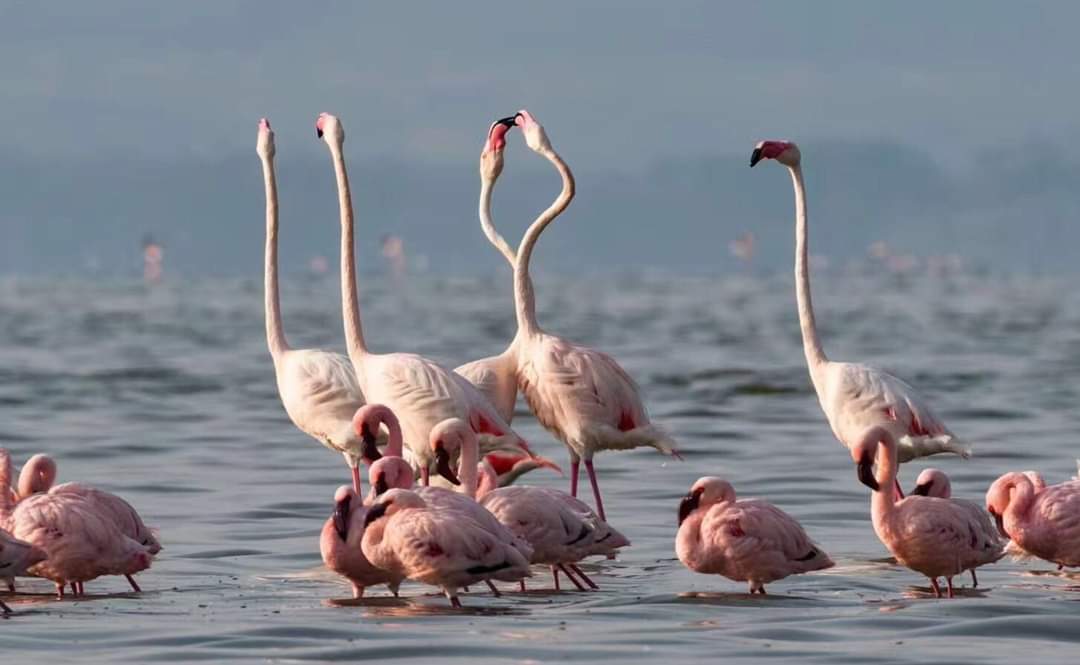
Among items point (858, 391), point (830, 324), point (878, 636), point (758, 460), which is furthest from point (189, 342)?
point (878, 636)

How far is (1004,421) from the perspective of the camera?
23.8 meters

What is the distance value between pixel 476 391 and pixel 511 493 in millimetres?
1867

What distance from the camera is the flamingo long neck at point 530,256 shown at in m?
13.6

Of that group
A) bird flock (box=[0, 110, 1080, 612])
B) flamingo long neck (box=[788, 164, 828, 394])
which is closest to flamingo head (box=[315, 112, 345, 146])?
bird flock (box=[0, 110, 1080, 612])

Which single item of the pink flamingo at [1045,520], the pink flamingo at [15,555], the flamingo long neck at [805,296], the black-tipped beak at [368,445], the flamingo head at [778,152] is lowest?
the pink flamingo at [1045,520]

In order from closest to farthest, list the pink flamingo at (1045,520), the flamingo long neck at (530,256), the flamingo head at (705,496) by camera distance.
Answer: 1. the flamingo head at (705,496)
2. the pink flamingo at (1045,520)
3. the flamingo long neck at (530,256)

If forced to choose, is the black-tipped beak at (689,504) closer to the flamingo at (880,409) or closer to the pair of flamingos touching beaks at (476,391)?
the pair of flamingos touching beaks at (476,391)

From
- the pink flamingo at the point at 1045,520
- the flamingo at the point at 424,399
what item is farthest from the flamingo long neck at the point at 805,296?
the pink flamingo at the point at 1045,520

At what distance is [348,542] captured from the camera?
10.4m

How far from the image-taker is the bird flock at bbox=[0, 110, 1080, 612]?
33.8ft

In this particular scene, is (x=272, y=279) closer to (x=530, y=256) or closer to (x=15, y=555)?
(x=530, y=256)

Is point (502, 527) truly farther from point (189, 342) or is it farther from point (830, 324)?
point (830, 324)

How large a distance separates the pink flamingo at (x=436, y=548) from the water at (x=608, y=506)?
0.21 metres

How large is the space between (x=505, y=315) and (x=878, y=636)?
51968 millimetres
